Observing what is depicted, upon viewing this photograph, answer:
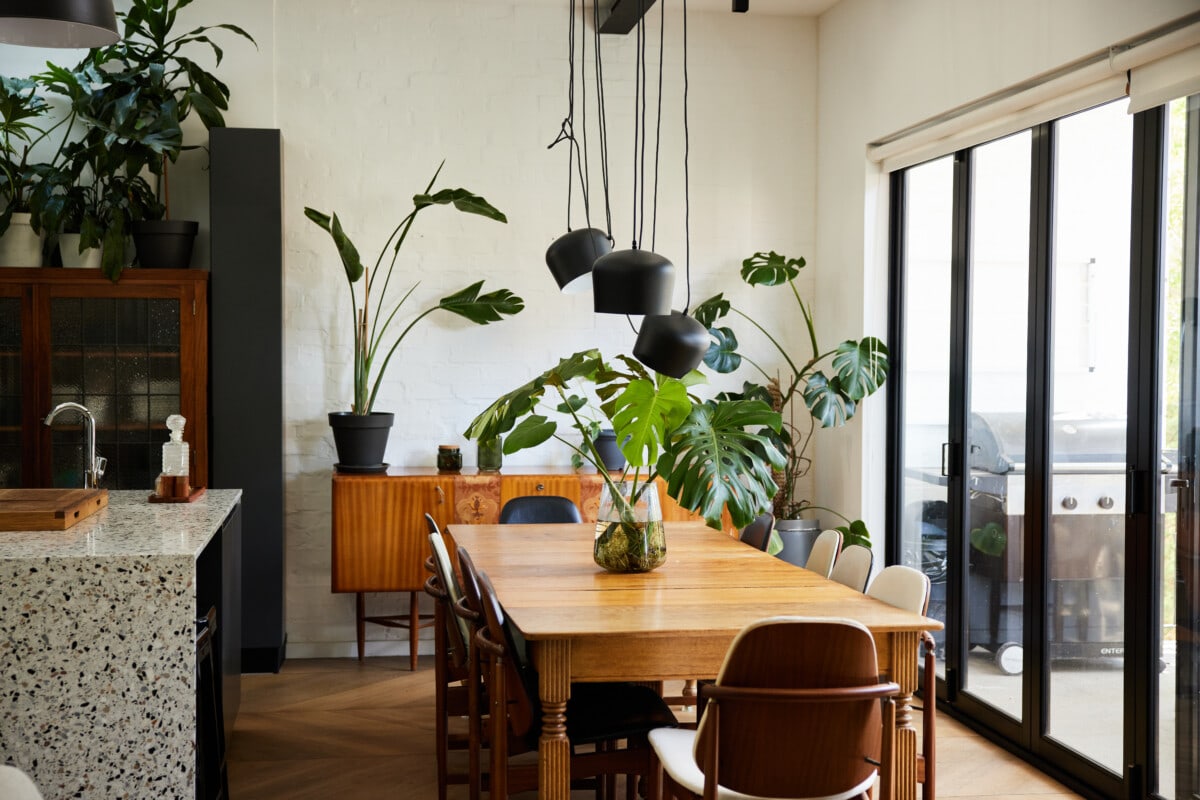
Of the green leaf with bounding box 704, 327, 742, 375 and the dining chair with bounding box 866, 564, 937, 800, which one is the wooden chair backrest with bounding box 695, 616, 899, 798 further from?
the green leaf with bounding box 704, 327, 742, 375

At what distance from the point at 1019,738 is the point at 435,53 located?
436 cm

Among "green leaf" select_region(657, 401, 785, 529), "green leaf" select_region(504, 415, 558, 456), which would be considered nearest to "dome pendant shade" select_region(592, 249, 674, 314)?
"green leaf" select_region(657, 401, 785, 529)

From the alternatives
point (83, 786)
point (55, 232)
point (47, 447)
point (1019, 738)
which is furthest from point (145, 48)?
point (1019, 738)

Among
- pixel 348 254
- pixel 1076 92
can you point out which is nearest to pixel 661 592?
pixel 1076 92

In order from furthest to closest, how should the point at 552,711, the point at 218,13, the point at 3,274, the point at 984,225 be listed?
the point at 218,13 < the point at 3,274 < the point at 984,225 < the point at 552,711

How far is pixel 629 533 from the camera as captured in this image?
371 cm

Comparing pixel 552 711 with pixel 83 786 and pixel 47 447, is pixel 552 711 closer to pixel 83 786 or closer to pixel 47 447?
pixel 83 786

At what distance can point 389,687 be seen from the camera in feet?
17.7

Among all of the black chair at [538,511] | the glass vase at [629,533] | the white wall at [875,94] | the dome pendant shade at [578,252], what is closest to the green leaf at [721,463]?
the glass vase at [629,533]

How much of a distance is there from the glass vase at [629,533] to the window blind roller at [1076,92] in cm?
207

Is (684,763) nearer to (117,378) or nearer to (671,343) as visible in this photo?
(671,343)

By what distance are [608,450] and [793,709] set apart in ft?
10.8

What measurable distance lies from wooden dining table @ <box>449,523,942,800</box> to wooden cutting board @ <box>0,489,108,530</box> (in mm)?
1261

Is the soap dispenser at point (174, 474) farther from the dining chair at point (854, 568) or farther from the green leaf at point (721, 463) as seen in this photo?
the dining chair at point (854, 568)
